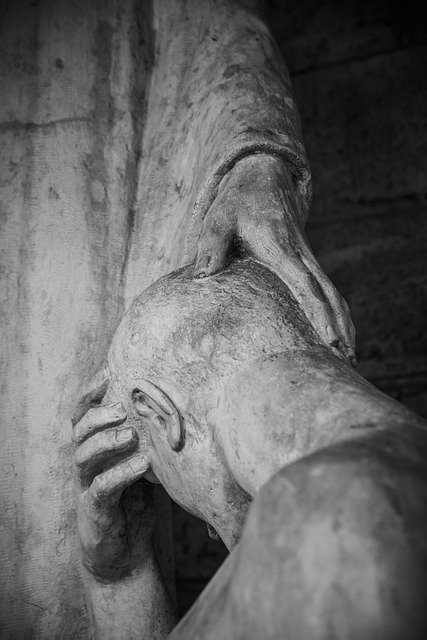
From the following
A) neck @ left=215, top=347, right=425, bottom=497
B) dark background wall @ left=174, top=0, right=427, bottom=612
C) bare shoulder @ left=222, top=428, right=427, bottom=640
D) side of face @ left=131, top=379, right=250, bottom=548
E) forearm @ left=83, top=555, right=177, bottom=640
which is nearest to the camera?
bare shoulder @ left=222, top=428, right=427, bottom=640

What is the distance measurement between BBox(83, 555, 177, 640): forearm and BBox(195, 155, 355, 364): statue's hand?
424 millimetres

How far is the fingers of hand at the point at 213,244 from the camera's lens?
1.04 m

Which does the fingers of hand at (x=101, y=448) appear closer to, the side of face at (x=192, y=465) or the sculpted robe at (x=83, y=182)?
the side of face at (x=192, y=465)

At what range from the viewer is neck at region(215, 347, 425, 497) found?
789 millimetres

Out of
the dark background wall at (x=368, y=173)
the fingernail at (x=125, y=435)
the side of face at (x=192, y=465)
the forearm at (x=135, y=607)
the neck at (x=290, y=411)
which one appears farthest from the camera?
the dark background wall at (x=368, y=173)

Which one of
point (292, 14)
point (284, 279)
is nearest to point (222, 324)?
point (284, 279)

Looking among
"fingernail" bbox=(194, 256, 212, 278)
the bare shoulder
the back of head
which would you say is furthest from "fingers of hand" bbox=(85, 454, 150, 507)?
the bare shoulder

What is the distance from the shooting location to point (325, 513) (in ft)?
2.10

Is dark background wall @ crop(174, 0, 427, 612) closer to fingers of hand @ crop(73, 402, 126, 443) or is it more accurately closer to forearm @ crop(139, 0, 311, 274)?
forearm @ crop(139, 0, 311, 274)

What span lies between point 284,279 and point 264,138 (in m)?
0.27

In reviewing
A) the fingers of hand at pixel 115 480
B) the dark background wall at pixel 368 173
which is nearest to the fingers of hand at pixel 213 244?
the fingers of hand at pixel 115 480

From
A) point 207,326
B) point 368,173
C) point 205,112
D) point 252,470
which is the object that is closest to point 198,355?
point 207,326

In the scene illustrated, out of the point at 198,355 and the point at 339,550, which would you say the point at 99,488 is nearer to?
the point at 198,355

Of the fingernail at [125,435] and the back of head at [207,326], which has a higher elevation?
the back of head at [207,326]
